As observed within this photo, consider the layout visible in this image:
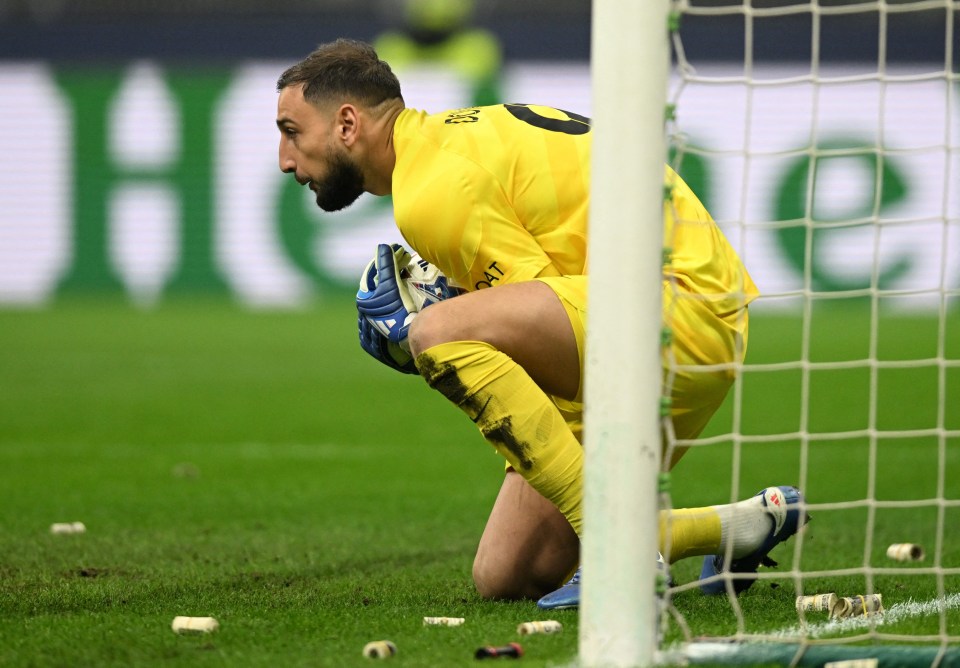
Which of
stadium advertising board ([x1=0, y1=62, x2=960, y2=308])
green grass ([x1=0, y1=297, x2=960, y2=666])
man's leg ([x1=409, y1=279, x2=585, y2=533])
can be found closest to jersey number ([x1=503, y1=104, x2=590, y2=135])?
man's leg ([x1=409, y1=279, x2=585, y2=533])

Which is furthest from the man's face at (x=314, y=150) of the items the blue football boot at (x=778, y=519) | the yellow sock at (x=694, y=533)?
the blue football boot at (x=778, y=519)

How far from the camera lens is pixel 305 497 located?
17.5 ft

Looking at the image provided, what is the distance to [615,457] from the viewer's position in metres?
2.38

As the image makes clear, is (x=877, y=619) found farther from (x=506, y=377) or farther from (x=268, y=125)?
(x=268, y=125)

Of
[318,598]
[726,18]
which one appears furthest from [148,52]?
[318,598]

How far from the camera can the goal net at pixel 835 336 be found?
9.07 ft

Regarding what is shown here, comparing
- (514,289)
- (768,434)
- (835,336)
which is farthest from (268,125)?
(514,289)

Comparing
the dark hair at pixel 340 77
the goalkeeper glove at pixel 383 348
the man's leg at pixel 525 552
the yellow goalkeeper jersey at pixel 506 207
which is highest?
the dark hair at pixel 340 77

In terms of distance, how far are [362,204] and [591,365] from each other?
1376 cm

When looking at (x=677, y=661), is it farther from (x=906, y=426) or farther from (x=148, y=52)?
(x=148, y=52)

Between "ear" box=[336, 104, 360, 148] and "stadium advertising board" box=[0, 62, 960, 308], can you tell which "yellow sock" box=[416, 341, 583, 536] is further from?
"stadium advertising board" box=[0, 62, 960, 308]

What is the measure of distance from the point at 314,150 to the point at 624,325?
1.27 metres

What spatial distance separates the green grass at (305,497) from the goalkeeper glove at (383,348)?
0.60 metres

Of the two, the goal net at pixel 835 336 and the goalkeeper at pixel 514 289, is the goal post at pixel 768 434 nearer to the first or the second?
the goal net at pixel 835 336
